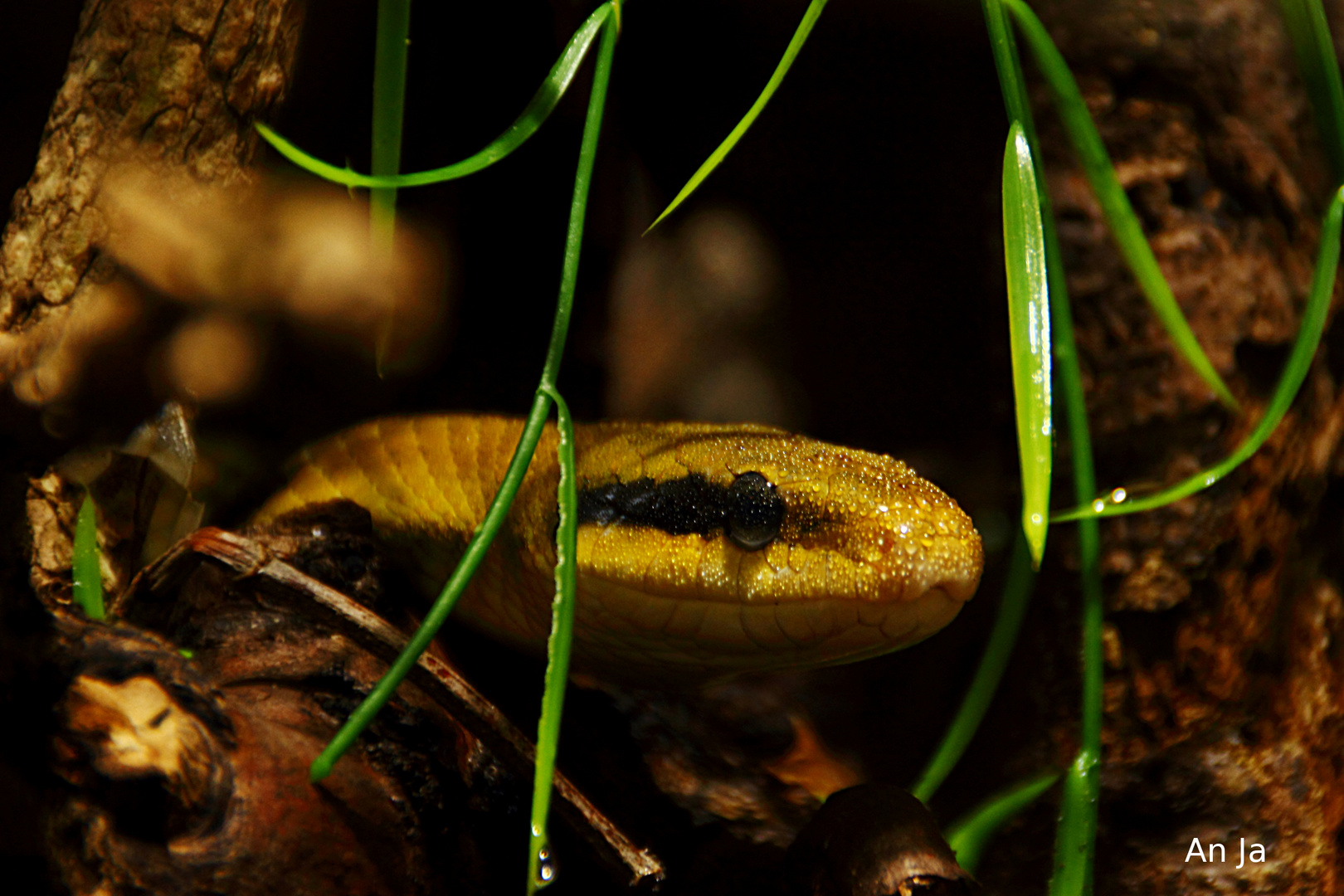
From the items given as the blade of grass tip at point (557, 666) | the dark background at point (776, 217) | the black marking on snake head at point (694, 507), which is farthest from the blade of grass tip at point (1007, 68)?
the dark background at point (776, 217)

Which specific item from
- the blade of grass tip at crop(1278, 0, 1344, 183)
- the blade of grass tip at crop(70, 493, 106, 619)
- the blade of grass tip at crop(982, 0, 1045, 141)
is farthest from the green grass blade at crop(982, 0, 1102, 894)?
the blade of grass tip at crop(70, 493, 106, 619)

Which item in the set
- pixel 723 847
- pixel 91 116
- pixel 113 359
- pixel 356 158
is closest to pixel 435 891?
pixel 723 847

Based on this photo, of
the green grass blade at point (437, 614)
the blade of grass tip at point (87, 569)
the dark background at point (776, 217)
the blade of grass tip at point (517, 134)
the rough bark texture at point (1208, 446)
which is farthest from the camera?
the dark background at point (776, 217)

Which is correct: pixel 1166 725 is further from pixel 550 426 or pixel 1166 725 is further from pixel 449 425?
pixel 449 425

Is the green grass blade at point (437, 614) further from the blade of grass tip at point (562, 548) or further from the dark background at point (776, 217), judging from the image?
the dark background at point (776, 217)

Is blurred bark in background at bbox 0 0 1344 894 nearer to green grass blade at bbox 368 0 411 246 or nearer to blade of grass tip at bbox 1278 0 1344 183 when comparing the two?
green grass blade at bbox 368 0 411 246

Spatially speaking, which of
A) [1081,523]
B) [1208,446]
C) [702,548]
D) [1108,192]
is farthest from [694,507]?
[1208,446]

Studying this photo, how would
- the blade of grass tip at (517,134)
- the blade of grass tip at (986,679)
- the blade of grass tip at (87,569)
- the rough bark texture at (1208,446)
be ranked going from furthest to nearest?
the rough bark texture at (1208,446), the blade of grass tip at (986,679), the blade of grass tip at (87,569), the blade of grass tip at (517,134)
